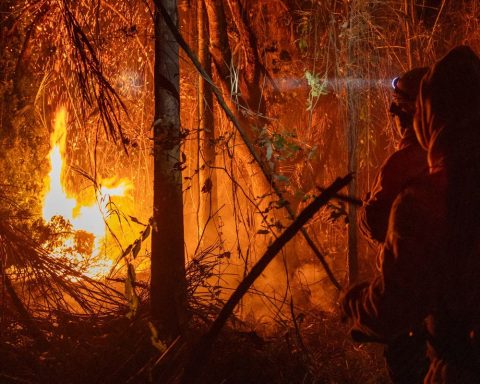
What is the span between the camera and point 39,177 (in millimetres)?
9188

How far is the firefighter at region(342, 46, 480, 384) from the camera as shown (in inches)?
68.3

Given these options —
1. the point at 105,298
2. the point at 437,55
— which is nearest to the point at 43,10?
the point at 105,298

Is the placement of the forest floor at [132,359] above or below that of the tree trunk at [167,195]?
below

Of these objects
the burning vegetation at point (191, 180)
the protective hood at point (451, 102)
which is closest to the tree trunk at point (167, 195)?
the burning vegetation at point (191, 180)

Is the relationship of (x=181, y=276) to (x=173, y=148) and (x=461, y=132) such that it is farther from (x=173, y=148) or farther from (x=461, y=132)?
(x=461, y=132)

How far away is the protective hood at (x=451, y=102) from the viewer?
1.80 meters

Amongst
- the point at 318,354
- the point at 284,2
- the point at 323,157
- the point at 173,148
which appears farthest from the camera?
the point at 323,157

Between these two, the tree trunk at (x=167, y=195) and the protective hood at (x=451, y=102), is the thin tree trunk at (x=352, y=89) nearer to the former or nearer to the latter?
the tree trunk at (x=167, y=195)

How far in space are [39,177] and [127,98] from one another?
2.20 meters

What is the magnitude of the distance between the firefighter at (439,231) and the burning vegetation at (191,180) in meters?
0.29

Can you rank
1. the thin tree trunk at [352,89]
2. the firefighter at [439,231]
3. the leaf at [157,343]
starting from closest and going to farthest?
the firefighter at [439,231] < the leaf at [157,343] < the thin tree trunk at [352,89]

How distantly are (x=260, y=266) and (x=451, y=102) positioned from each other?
94 centimetres

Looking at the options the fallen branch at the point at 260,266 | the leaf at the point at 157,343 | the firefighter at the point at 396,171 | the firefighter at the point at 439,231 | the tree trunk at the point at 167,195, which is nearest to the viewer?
the fallen branch at the point at 260,266

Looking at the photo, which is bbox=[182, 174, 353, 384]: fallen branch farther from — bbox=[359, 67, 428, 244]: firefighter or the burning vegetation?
bbox=[359, 67, 428, 244]: firefighter
